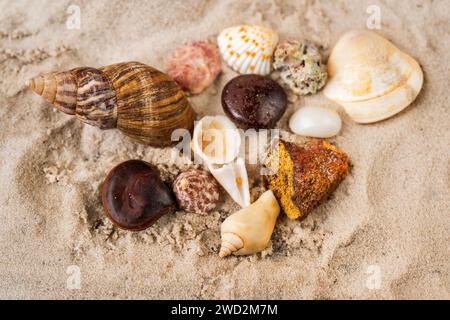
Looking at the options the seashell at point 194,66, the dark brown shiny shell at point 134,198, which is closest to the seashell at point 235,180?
the dark brown shiny shell at point 134,198

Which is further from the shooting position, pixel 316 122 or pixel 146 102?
pixel 316 122

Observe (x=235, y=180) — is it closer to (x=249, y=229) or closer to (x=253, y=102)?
(x=249, y=229)

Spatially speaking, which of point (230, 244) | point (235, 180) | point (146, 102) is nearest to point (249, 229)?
point (230, 244)

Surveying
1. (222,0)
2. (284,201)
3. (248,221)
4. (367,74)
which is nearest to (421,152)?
(367,74)

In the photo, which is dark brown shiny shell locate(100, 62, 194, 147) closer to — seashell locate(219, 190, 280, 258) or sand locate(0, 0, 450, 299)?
sand locate(0, 0, 450, 299)

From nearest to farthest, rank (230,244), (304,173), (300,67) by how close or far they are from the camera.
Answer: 1. (230,244)
2. (304,173)
3. (300,67)
